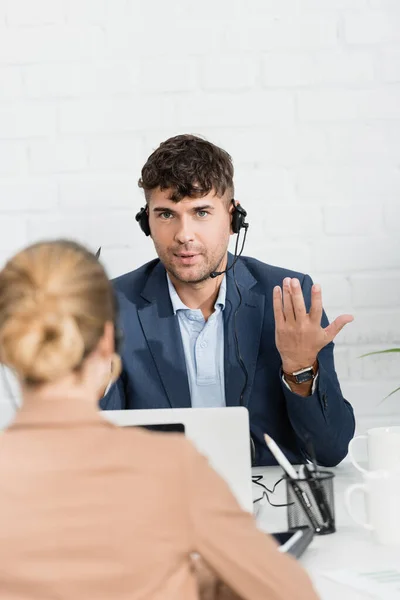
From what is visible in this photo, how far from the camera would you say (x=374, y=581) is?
104 centimetres

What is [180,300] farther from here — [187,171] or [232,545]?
[232,545]

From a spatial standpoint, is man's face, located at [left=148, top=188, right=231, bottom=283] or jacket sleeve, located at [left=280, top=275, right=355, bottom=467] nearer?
jacket sleeve, located at [left=280, top=275, right=355, bottom=467]

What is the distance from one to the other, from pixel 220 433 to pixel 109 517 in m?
0.55

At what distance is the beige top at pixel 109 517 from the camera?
2.37 ft

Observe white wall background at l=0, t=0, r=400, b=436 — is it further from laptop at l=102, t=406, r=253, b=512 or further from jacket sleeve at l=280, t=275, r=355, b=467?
laptop at l=102, t=406, r=253, b=512

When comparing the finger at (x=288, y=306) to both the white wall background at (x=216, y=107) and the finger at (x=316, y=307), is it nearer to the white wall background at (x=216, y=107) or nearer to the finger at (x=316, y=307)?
the finger at (x=316, y=307)

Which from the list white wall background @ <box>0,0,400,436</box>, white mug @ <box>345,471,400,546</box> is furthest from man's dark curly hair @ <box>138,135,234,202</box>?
white mug @ <box>345,471,400,546</box>

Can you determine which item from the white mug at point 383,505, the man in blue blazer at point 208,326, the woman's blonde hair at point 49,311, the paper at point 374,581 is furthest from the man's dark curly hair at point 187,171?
the woman's blonde hair at point 49,311

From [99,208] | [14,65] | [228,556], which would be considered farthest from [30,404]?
[14,65]

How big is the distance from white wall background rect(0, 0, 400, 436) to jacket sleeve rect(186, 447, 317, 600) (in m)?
1.49

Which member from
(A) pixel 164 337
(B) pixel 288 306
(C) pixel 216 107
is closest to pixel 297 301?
(B) pixel 288 306

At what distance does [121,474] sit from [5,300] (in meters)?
0.19

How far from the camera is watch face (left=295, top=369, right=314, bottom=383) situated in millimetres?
1810

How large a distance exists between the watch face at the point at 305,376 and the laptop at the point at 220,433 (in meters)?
0.56
